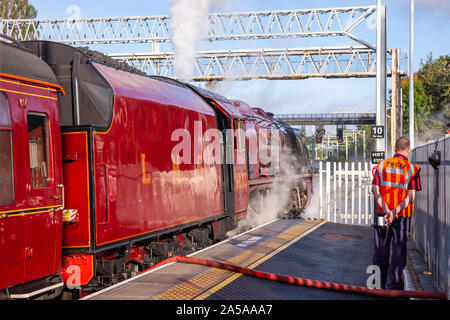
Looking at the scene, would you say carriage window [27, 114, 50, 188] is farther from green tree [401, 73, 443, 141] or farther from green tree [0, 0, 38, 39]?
green tree [401, 73, 443, 141]

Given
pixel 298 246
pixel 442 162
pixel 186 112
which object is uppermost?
pixel 186 112

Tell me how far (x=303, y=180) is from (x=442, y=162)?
51.3 feet

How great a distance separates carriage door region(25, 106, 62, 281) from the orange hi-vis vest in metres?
4.40

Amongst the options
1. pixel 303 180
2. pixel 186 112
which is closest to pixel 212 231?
pixel 186 112

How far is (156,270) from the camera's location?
28.3 feet

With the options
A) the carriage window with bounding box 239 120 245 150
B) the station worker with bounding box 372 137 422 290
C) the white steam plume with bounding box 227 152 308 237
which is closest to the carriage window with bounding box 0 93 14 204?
the station worker with bounding box 372 137 422 290

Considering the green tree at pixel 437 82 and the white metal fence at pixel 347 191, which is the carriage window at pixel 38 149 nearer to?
the white metal fence at pixel 347 191

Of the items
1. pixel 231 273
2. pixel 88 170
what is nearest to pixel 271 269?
pixel 231 273

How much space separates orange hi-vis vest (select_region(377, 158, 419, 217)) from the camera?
7676mm

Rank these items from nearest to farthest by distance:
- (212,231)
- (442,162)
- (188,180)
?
(442,162)
(188,180)
(212,231)

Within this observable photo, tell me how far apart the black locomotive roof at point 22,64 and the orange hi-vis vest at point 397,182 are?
4.69 metres

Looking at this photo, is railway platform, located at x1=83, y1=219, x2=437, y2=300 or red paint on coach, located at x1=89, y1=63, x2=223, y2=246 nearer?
railway platform, located at x1=83, y1=219, x2=437, y2=300
